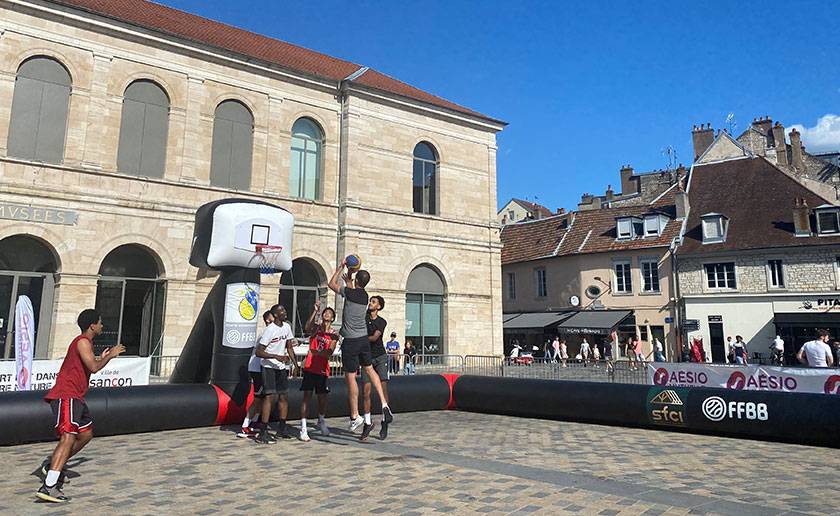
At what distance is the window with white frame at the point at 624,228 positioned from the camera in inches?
1273

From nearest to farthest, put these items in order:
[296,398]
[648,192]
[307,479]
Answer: [307,479]
[296,398]
[648,192]

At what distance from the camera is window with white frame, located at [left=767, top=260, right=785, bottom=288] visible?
27422mm

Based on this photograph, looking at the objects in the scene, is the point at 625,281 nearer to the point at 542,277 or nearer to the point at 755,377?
the point at 542,277

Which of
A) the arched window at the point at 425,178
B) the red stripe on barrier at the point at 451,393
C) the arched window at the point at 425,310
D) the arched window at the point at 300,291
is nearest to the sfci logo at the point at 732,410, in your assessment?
the red stripe on barrier at the point at 451,393

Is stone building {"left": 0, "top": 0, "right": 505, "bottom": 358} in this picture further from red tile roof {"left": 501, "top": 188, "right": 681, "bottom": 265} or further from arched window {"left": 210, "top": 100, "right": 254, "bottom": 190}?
red tile roof {"left": 501, "top": 188, "right": 681, "bottom": 265}

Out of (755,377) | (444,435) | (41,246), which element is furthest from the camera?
(41,246)

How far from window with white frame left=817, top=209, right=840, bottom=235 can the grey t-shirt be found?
1079 inches

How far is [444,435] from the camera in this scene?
8672mm

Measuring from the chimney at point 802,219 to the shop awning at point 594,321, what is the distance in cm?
854

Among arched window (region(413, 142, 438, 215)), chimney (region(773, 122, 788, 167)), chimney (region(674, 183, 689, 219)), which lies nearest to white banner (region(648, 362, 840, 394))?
arched window (region(413, 142, 438, 215))

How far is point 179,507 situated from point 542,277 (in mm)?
31799

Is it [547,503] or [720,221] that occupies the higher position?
[720,221]

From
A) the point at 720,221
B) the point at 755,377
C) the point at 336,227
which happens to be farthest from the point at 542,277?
the point at 755,377

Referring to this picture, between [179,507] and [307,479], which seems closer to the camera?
[179,507]
